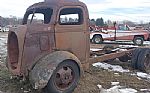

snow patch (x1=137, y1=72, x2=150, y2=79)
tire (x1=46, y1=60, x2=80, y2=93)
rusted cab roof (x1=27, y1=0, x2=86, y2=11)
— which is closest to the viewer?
tire (x1=46, y1=60, x2=80, y2=93)

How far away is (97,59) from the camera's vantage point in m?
9.27

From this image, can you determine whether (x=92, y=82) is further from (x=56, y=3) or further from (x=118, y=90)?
(x=56, y=3)

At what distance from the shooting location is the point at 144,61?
34.9 feet

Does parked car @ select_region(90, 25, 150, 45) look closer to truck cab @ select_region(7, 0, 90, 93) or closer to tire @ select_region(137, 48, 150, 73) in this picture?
tire @ select_region(137, 48, 150, 73)

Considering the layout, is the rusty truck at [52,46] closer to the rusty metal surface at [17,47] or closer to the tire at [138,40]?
the rusty metal surface at [17,47]

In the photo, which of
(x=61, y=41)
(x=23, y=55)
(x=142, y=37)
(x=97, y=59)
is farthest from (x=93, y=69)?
(x=142, y=37)

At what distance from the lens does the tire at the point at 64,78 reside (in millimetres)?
6957

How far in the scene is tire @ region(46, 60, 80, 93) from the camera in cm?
696

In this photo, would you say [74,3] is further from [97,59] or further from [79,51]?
[97,59]

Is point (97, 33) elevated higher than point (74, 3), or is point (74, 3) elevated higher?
point (74, 3)

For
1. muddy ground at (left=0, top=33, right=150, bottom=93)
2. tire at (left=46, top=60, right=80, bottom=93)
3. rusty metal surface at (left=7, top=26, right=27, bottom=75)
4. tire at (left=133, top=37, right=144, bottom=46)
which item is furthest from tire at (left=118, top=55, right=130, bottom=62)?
tire at (left=133, top=37, right=144, bottom=46)

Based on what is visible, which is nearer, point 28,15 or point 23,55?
point 23,55

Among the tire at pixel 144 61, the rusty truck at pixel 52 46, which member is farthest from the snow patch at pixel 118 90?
the tire at pixel 144 61

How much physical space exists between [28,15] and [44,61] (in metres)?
1.94
